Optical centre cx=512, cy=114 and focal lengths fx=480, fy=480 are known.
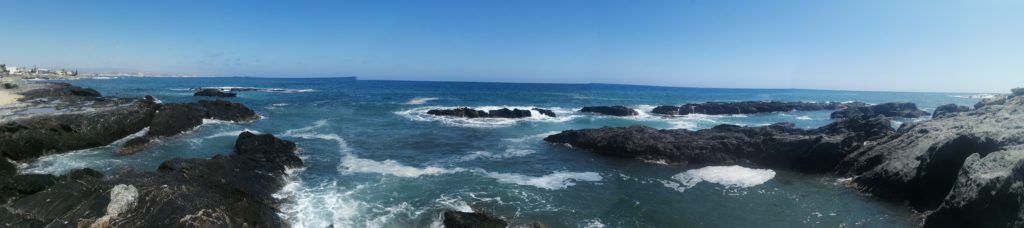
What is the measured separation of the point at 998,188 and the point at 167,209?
19259 mm

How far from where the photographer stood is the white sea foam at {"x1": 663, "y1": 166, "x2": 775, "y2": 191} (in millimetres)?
19188

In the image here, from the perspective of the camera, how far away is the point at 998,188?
11.4 metres

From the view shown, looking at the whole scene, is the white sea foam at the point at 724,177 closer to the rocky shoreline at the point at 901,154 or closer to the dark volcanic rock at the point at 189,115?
the rocky shoreline at the point at 901,154

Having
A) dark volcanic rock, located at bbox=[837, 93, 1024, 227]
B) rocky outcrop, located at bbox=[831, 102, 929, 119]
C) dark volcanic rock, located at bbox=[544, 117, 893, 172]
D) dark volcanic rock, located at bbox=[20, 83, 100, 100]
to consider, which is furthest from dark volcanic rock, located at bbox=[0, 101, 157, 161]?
rocky outcrop, located at bbox=[831, 102, 929, 119]

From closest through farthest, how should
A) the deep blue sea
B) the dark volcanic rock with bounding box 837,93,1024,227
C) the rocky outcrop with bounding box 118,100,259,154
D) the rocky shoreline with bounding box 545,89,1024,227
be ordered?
1. the dark volcanic rock with bounding box 837,93,1024,227
2. the rocky shoreline with bounding box 545,89,1024,227
3. the deep blue sea
4. the rocky outcrop with bounding box 118,100,259,154

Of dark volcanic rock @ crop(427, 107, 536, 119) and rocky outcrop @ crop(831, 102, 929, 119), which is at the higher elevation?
rocky outcrop @ crop(831, 102, 929, 119)

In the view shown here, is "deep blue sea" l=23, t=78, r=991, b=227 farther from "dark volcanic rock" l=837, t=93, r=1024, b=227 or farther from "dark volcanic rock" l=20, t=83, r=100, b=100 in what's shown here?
"dark volcanic rock" l=20, t=83, r=100, b=100

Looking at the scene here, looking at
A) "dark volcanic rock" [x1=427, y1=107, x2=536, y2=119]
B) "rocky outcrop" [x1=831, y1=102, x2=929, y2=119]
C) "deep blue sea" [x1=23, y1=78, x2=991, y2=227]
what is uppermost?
"rocky outcrop" [x1=831, y1=102, x2=929, y2=119]

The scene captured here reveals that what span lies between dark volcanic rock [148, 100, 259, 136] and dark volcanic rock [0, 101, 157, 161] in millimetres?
1467

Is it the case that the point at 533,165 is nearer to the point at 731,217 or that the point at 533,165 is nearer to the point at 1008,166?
the point at 731,217

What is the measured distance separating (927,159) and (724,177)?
6.69 metres

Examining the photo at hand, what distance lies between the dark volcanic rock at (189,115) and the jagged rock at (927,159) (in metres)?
34.6

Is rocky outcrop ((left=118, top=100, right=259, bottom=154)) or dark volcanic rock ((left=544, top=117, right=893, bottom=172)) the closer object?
dark volcanic rock ((left=544, top=117, right=893, bottom=172))

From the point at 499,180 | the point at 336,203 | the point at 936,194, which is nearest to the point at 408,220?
the point at 336,203
